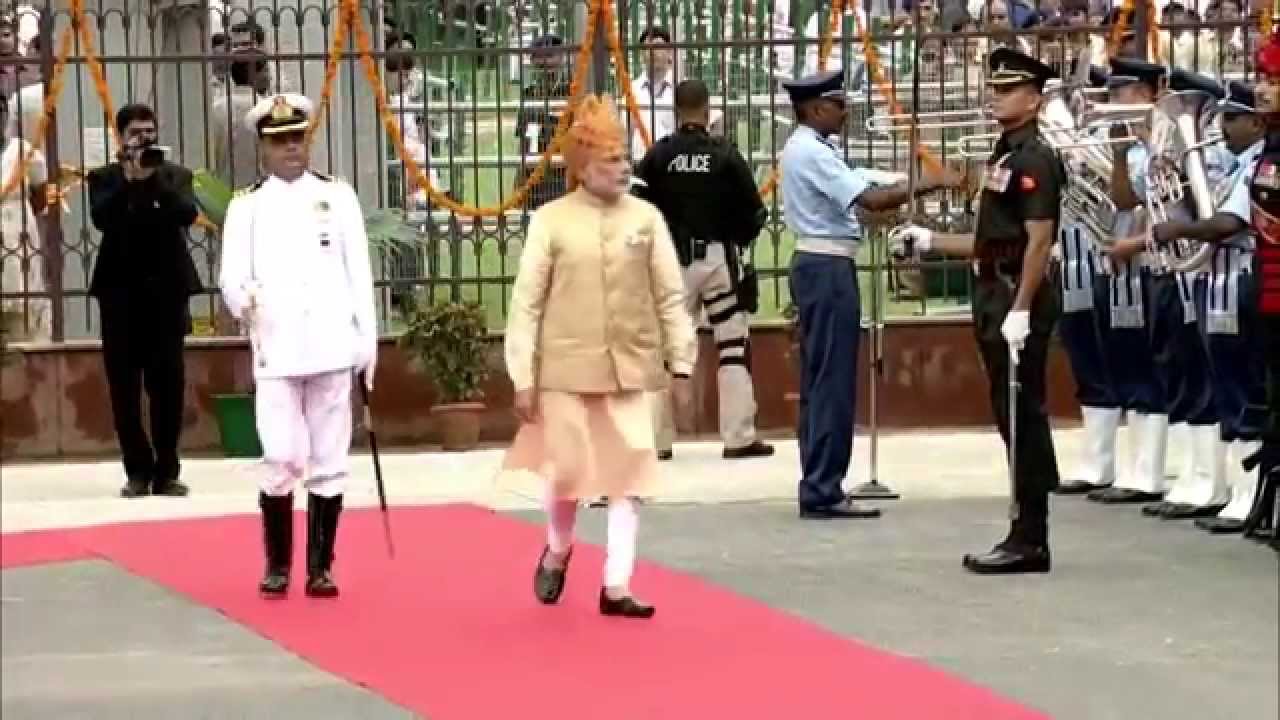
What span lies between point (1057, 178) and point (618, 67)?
20.2ft

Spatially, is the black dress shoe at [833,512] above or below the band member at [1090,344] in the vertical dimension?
below

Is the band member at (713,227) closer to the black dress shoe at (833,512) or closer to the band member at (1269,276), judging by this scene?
the black dress shoe at (833,512)

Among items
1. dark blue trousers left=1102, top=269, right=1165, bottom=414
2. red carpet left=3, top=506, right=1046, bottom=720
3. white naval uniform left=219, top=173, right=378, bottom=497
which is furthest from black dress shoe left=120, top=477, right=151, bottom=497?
dark blue trousers left=1102, top=269, right=1165, bottom=414

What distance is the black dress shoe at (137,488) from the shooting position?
43.2 ft

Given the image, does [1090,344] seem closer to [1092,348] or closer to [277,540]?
[1092,348]

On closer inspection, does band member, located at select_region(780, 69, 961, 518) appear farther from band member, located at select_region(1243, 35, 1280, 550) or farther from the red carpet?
band member, located at select_region(1243, 35, 1280, 550)

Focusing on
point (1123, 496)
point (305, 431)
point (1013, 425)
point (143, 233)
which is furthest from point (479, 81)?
point (1013, 425)

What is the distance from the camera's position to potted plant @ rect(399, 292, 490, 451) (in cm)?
1486

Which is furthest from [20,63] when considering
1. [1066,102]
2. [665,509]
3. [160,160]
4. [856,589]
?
[856,589]

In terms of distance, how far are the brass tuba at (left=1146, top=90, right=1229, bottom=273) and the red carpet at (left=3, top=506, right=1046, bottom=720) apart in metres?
2.70

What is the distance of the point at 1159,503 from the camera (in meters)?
12.2

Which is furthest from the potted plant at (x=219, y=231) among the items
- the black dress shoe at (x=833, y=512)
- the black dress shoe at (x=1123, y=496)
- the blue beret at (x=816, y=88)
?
the black dress shoe at (x=1123, y=496)

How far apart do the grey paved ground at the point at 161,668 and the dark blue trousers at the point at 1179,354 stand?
4712 millimetres

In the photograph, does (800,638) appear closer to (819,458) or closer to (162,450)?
(819,458)
